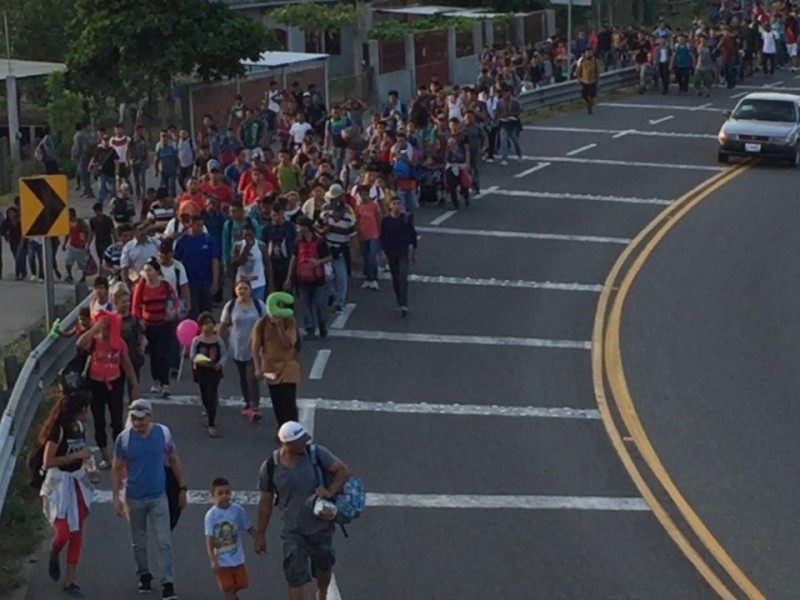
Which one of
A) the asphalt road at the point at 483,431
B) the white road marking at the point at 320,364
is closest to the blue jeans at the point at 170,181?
the asphalt road at the point at 483,431

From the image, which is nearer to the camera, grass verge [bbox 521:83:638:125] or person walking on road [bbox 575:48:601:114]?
person walking on road [bbox 575:48:601:114]

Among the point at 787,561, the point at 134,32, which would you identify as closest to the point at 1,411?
the point at 787,561

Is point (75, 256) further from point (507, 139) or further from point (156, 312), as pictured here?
point (507, 139)

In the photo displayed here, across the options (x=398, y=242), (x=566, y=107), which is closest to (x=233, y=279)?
(x=398, y=242)

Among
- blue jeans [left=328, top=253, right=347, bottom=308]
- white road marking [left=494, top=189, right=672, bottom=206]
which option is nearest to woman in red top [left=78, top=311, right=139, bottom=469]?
blue jeans [left=328, top=253, right=347, bottom=308]

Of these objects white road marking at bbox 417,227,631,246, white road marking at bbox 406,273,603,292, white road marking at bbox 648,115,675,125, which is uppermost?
white road marking at bbox 648,115,675,125

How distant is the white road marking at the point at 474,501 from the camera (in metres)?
16.2

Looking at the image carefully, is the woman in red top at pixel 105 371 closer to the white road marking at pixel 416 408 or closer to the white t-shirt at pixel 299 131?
the white road marking at pixel 416 408

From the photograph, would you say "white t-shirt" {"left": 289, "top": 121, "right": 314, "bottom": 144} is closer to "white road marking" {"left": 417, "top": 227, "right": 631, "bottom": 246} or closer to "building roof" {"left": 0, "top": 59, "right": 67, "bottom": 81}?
"white road marking" {"left": 417, "top": 227, "right": 631, "bottom": 246}

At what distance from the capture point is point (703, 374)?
69.8ft

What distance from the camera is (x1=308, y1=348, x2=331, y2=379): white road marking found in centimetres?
2086

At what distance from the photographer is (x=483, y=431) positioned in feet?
61.6

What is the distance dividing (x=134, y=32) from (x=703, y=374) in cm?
1799

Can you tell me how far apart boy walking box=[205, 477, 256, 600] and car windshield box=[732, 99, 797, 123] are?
85.0 feet
